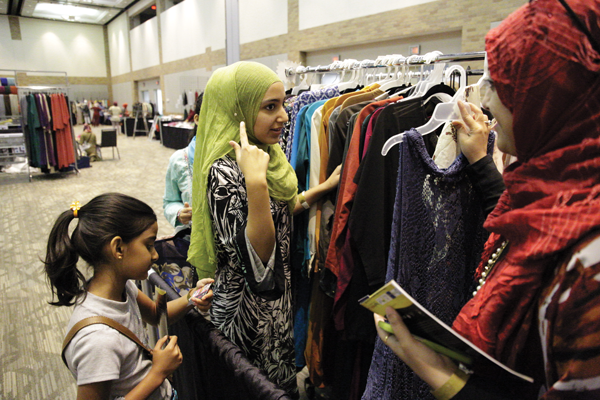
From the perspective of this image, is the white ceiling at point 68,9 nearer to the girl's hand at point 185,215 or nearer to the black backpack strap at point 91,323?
the girl's hand at point 185,215

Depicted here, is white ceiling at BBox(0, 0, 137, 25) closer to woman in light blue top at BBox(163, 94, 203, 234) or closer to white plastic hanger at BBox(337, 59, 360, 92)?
woman in light blue top at BBox(163, 94, 203, 234)

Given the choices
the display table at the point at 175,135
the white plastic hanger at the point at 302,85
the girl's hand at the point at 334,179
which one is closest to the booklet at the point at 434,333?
the girl's hand at the point at 334,179

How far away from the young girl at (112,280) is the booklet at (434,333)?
69 cm

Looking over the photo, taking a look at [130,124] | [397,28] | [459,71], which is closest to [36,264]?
[459,71]

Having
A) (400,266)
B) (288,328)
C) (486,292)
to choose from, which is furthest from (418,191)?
(288,328)

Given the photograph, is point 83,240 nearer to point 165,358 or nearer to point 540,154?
point 165,358

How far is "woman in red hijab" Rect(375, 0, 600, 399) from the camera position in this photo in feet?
1.72

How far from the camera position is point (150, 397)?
115 cm

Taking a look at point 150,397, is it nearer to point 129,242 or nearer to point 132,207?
point 129,242

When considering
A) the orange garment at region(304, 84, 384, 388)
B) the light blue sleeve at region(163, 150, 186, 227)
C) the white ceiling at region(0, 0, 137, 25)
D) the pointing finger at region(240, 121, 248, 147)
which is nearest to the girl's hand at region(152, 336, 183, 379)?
the pointing finger at region(240, 121, 248, 147)

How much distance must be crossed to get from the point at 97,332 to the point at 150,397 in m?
0.30

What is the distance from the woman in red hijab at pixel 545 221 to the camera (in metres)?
0.52

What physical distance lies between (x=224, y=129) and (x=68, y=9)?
77.7ft

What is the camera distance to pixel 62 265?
3.62ft
